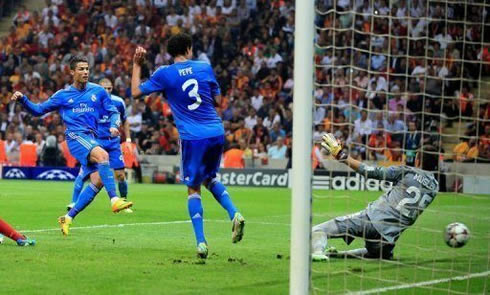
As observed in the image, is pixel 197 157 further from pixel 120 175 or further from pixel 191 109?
pixel 120 175

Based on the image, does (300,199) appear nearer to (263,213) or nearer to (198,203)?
(198,203)

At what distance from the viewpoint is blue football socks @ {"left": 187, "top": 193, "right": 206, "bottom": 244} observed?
30.6 feet

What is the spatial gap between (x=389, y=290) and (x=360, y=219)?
1844 mm

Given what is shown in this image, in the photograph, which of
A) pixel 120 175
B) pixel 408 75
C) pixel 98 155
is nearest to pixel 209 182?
pixel 408 75

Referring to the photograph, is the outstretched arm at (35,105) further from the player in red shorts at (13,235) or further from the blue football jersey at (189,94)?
the blue football jersey at (189,94)

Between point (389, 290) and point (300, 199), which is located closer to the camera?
point (300, 199)

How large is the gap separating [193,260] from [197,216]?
0.47 meters

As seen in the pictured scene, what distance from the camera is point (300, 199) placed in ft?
21.5

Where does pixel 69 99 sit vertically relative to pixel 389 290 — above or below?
above

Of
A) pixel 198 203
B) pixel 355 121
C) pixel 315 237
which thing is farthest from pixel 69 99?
pixel 355 121

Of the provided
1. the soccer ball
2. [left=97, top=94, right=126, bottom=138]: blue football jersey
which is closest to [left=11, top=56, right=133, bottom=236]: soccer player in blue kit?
[left=97, top=94, right=126, bottom=138]: blue football jersey

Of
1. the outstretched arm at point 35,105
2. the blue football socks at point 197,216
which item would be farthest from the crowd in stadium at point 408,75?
the outstretched arm at point 35,105

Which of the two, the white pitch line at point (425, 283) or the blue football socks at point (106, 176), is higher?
the blue football socks at point (106, 176)

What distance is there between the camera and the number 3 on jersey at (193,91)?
940 cm
